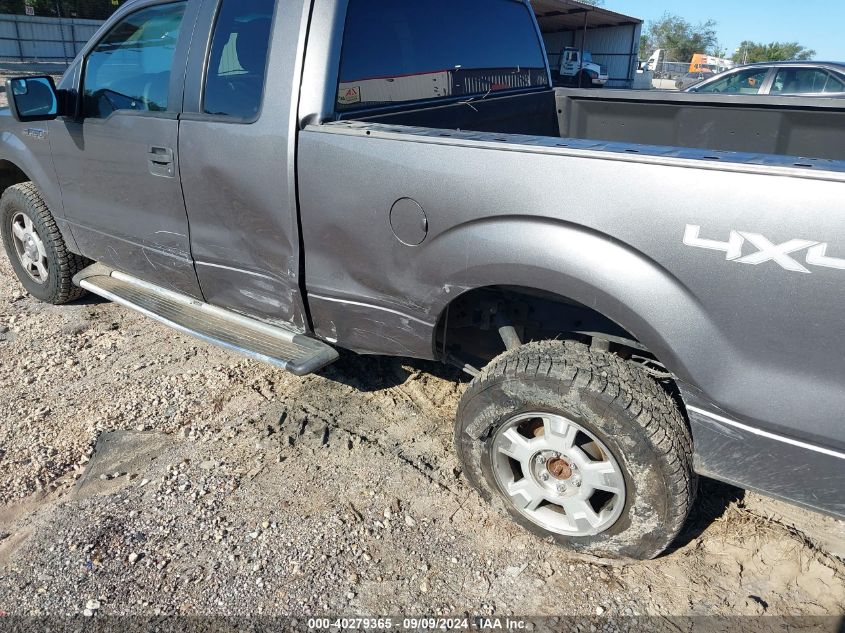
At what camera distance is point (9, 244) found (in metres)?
4.71

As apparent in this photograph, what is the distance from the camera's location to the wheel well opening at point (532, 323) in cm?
244

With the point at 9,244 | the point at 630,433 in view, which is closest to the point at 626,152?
the point at 630,433

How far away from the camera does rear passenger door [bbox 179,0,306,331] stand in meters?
2.68

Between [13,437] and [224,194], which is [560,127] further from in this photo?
[13,437]

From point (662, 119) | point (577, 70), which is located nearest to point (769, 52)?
point (577, 70)

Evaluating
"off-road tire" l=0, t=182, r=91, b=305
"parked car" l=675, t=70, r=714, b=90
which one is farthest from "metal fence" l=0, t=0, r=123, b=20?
"off-road tire" l=0, t=182, r=91, b=305

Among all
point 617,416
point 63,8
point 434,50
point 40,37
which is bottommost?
point 617,416

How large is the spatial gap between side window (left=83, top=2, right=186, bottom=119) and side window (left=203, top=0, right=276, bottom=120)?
290 millimetres

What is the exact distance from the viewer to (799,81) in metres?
9.26

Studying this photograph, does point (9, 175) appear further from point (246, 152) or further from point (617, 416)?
point (617, 416)

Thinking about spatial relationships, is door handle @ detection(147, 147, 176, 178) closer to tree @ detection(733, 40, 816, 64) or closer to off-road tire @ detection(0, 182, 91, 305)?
off-road tire @ detection(0, 182, 91, 305)

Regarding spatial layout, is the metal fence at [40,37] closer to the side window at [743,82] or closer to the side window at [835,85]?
the side window at [743,82]

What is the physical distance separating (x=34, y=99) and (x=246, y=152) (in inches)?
62.8

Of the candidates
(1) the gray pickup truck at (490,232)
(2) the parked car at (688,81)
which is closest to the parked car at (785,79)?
(2) the parked car at (688,81)
